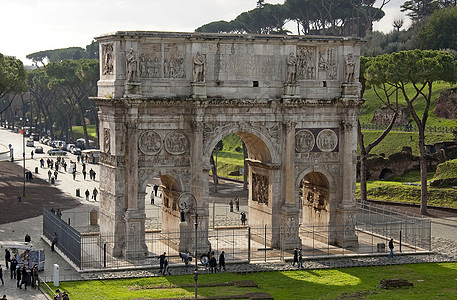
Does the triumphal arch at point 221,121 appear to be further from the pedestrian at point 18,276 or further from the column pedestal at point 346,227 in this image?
the pedestrian at point 18,276

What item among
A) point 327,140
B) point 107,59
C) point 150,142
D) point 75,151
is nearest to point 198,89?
point 150,142

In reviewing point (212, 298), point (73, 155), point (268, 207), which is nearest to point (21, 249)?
point (212, 298)

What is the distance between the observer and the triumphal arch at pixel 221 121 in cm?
4912

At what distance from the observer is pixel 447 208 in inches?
2694

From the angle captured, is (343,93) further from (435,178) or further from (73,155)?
(73,155)

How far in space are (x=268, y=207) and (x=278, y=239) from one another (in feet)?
7.20

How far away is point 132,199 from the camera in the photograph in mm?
49062

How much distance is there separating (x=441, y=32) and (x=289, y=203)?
74.2 meters

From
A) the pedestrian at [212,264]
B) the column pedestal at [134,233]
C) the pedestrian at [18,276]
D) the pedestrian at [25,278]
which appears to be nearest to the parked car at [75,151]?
the column pedestal at [134,233]

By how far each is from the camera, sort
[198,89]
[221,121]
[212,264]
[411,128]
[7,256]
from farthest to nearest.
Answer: [411,128], [221,121], [198,89], [7,256], [212,264]

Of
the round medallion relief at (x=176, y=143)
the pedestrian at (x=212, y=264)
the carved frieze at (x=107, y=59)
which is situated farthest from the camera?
the round medallion relief at (x=176, y=143)

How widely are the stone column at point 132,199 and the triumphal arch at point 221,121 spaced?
0.20ft

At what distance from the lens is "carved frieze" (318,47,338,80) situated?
52969 millimetres

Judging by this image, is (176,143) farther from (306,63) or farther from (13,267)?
(13,267)
